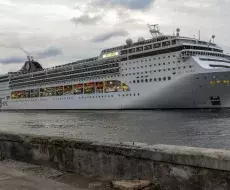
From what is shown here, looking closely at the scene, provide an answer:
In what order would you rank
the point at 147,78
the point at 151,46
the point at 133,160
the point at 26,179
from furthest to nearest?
1. the point at 151,46
2. the point at 147,78
3. the point at 26,179
4. the point at 133,160

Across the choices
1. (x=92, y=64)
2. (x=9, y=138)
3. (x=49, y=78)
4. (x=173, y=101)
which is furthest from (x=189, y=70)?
(x=9, y=138)

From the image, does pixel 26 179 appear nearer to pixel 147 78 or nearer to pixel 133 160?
pixel 133 160

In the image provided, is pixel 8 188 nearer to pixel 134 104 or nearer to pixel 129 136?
pixel 129 136

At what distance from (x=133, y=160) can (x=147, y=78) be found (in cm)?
5696

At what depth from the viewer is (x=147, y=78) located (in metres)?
61.4

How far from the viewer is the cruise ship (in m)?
54.5

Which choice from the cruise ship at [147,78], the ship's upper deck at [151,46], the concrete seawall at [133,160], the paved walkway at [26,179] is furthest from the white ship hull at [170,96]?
the paved walkway at [26,179]

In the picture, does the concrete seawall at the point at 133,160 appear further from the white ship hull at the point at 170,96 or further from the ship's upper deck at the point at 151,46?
the ship's upper deck at the point at 151,46

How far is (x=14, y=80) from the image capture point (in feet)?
322

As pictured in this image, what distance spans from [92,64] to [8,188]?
6970cm

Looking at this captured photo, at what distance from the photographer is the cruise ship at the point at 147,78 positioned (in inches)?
2147

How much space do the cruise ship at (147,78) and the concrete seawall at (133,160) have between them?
49.3 metres

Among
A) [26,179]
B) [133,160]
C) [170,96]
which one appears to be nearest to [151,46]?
[170,96]

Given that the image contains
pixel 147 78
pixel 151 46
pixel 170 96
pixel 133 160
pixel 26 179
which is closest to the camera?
pixel 133 160
